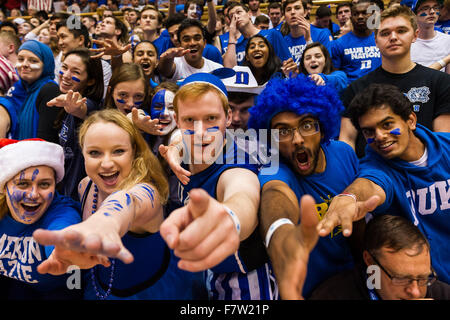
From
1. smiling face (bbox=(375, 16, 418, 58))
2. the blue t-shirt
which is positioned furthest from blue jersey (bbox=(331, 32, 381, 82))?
the blue t-shirt

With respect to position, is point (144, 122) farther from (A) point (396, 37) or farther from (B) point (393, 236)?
(A) point (396, 37)

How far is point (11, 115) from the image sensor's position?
299 centimetres

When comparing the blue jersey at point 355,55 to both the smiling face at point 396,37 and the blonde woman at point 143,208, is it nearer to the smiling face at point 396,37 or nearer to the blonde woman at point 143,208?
the smiling face at point 396,37

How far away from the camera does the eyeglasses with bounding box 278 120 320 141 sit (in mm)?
1983

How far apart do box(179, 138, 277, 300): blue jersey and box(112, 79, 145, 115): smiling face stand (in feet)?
4.25

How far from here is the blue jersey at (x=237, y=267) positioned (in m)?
1.77

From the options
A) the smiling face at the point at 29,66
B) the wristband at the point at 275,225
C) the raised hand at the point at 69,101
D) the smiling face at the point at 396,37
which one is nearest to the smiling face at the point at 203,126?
the wristband at the point at 275,225

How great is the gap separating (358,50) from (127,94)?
266cm

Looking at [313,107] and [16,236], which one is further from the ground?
[313,107]

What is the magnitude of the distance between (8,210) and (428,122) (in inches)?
111

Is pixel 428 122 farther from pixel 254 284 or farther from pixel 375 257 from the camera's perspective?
pixel 254 284

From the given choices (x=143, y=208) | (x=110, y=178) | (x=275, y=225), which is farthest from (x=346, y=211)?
(x=110, y=178)

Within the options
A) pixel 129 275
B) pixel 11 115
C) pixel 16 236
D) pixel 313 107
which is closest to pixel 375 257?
pixel 313 107

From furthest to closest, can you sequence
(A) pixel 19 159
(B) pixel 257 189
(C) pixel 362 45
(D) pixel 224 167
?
(C) pixel 362 45
(A) pixel 19 159
(D) pixel 224 167
(B) pixel 257 189
